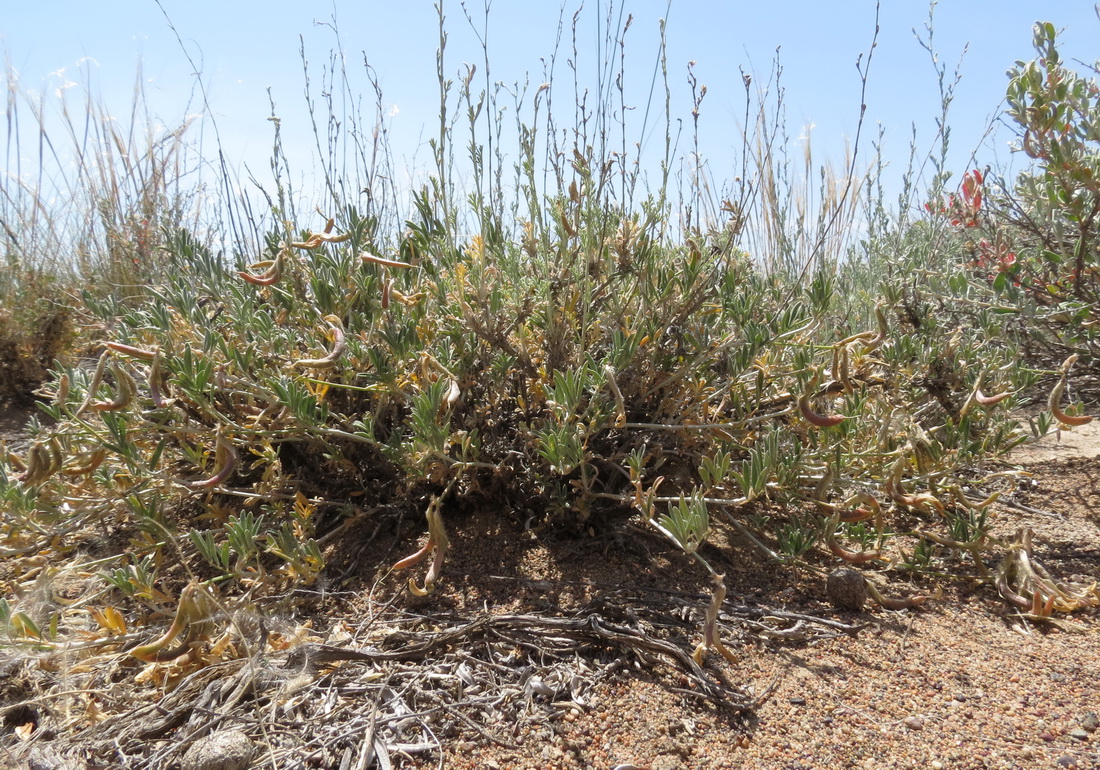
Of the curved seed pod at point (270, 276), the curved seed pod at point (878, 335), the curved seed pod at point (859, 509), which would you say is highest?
the curved seed pod at point (270, 276)

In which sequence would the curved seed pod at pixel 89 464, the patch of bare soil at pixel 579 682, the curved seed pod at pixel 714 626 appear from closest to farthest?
the patch of bare soil at pixel 579 682, the curved seed pod at pixel 714 626, the curved seed pod at pixel 89 464

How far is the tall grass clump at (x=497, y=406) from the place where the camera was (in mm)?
1805

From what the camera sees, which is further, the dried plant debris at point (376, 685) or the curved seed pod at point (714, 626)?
the curved seed pod at point (714, 626)

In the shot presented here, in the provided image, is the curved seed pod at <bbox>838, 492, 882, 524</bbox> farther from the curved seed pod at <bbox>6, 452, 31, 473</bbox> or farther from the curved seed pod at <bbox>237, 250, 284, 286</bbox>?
the curved seed pod at <bbox>6, 452, 31, 473</bbox>

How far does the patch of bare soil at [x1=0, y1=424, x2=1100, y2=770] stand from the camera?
1.32m

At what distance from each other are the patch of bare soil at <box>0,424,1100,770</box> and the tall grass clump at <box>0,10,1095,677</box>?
0.13m

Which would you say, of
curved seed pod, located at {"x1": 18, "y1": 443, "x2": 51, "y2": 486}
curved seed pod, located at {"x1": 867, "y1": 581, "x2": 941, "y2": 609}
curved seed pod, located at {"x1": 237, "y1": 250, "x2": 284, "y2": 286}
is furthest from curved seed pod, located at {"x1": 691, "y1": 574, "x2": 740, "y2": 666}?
curved seed pod, located at {"x1": 18, "y1": 443, "x2": 51, "y2": 486}

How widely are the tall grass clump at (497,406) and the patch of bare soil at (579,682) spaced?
127 mm

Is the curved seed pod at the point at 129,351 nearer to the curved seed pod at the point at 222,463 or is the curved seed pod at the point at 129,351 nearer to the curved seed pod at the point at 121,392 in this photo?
the curved seed pod at the point at 121,392

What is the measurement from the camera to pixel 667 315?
6.59ft

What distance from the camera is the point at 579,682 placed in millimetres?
1487

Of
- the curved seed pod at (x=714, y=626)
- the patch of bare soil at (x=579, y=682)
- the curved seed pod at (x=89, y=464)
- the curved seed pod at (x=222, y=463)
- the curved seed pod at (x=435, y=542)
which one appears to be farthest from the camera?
the curved seed pod at (x=89, y=464)

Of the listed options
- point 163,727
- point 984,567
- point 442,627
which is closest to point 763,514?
point 984,567

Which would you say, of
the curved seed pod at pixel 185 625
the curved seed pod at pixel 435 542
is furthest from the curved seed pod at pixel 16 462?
the curved seed pod at pixel 435 542
